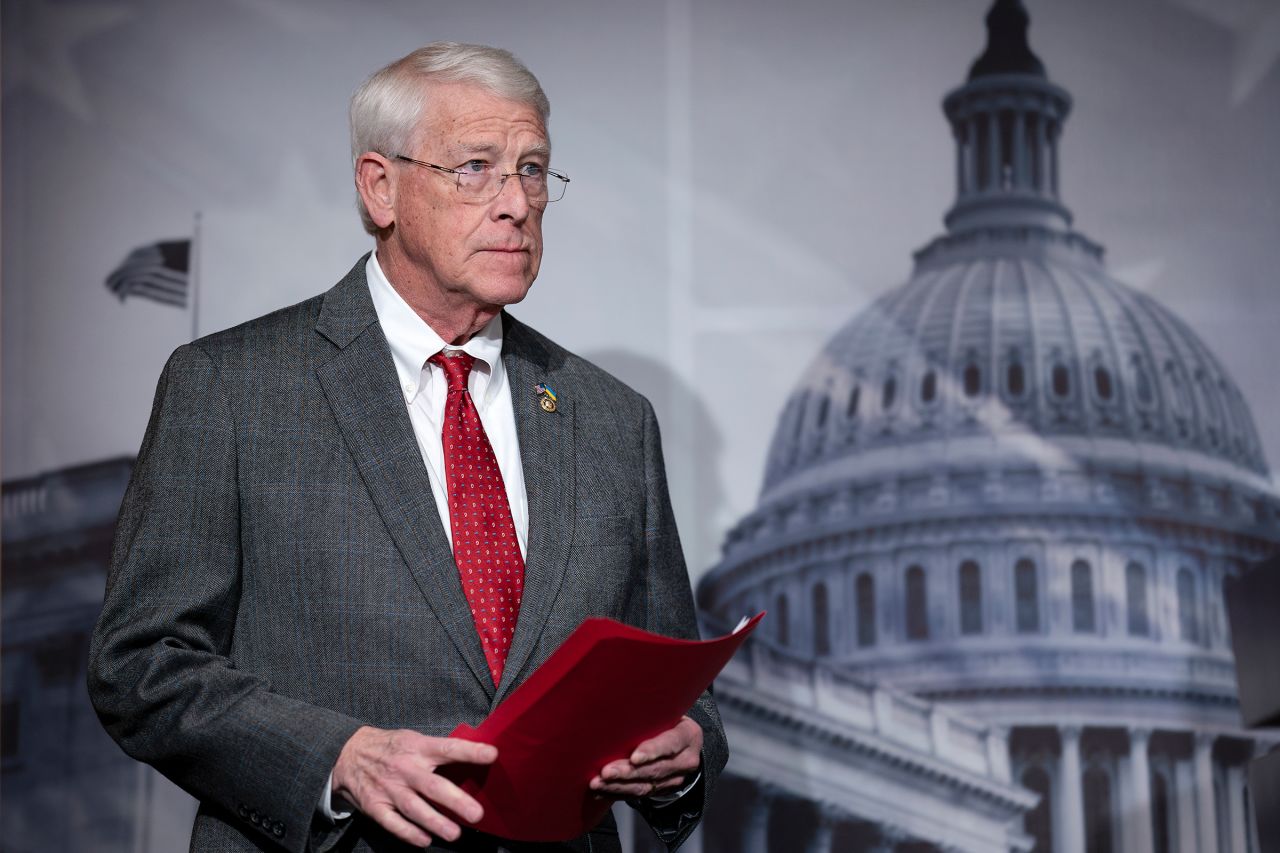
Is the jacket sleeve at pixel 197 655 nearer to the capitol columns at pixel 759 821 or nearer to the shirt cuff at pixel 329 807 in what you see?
the shirt cuff at pixel 329 807

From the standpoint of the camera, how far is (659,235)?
18.5ft

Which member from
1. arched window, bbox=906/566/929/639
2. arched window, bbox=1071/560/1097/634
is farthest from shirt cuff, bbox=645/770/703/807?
arched window, bbox=1071/560/1097/634

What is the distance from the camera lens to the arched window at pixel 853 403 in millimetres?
5711

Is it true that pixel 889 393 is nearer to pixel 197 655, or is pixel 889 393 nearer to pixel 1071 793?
pixel 1071 793

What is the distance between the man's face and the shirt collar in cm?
7

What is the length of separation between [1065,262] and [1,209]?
A: 14.0 feet

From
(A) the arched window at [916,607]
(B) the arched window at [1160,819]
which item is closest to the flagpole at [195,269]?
(A) the arched window at [916,607]

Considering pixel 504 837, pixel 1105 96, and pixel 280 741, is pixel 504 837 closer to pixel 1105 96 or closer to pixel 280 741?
pixel 280 741

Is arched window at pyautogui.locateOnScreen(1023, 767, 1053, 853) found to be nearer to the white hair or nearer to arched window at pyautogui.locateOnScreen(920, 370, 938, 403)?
arched window at pyautogui.locateOnScreen(920, 370, 938, 403)

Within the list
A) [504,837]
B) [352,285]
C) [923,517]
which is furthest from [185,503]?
[923,517]

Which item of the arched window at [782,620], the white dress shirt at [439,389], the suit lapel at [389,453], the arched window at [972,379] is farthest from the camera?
the arched window at [972,379]

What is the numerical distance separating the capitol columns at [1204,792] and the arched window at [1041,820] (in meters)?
0.55

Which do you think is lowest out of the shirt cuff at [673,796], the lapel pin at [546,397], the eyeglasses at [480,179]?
the shirt cuff at [673,796]

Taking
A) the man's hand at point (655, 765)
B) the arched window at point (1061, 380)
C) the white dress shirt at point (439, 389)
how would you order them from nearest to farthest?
the man's hand at point (655, 765) → the white dress shirt at point (439, 389) → the arched window at point (1061, 380)
